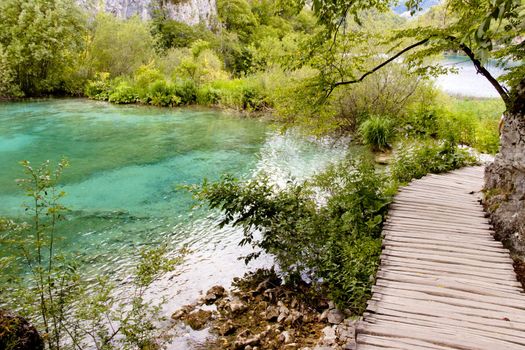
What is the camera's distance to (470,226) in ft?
16.4

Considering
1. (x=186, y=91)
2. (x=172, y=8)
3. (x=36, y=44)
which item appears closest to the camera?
(x=186, y=91)

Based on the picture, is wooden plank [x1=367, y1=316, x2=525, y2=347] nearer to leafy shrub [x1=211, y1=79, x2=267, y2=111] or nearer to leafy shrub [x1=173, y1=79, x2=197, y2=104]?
leafy shrub [x1=211, y1=79, x2=267, y2=111]

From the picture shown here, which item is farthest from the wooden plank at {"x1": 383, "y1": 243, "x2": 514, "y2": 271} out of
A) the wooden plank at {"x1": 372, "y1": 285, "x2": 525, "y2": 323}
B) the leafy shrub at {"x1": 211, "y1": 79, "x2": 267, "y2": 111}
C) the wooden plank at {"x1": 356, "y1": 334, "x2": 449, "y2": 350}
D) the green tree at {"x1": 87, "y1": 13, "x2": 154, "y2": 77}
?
the green tree at {"x1": 87, "y1": 13, "x2": 154, "y2": 77}

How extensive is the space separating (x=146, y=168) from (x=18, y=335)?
7.62 metres

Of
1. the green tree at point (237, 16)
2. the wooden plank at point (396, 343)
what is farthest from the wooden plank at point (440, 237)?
the green tree at point (237, 16)

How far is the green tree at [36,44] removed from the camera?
2349 cm

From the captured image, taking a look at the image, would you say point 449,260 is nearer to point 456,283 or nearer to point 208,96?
point 456,283

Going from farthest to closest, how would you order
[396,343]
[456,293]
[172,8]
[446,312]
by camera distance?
1. [172,8]
2. [456,293]
3. [446,312]
4. [396,343]

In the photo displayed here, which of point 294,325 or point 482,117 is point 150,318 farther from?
point 482,117

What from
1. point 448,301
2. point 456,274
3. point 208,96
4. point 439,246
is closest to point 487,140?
point 439,246

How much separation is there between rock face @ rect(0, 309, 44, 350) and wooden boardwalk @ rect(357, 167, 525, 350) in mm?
3243

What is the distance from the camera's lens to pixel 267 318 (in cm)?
467

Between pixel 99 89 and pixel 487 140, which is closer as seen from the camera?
pixel 487 140

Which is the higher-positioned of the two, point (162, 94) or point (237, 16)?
point (237, 16)
